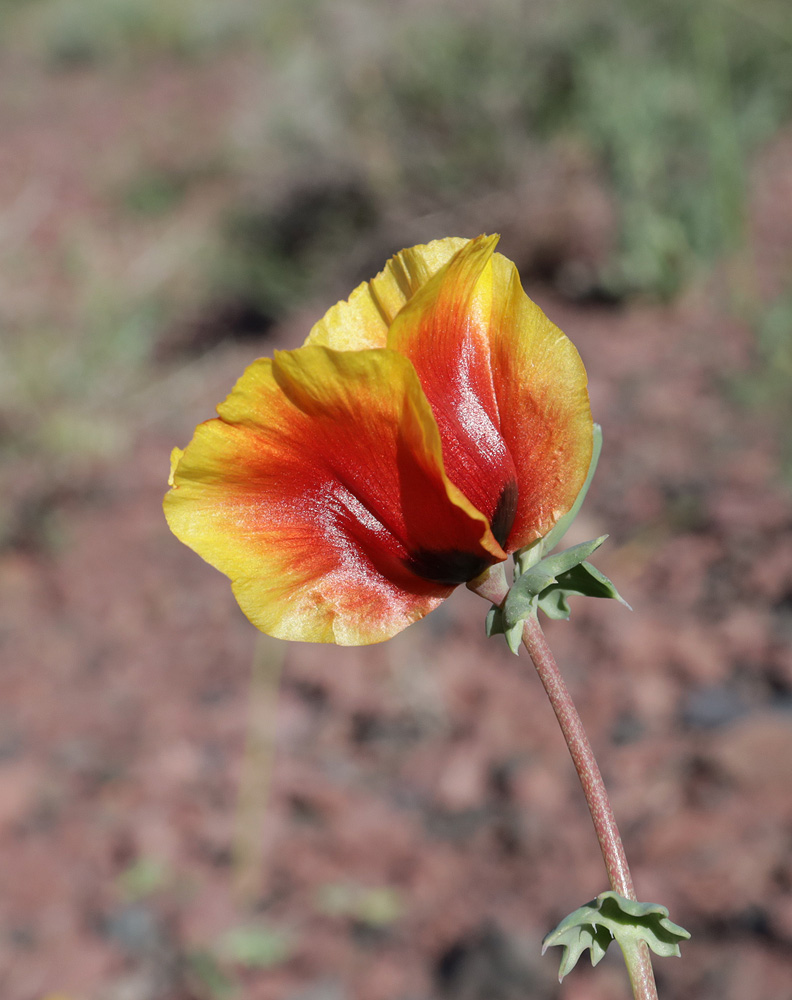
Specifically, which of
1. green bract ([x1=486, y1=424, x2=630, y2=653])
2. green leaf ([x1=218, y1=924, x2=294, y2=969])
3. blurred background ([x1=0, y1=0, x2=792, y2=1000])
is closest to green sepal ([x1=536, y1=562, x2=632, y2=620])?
green bract ([x1=486, y1=424, x2=630, y2=653])

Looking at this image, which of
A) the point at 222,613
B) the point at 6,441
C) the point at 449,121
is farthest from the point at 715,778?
the point at 449,121

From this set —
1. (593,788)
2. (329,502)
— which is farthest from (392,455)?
(593,788)

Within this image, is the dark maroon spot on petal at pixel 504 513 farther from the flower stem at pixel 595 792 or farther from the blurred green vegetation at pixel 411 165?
the blurred green vegetation at pixel 411 165

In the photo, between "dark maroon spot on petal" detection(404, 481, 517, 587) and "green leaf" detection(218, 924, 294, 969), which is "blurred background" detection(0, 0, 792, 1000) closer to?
"green leaf" detection(218, 924, 294, 969)

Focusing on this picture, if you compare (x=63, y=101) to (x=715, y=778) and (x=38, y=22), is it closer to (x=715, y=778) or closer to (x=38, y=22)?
(x=38, y=22)

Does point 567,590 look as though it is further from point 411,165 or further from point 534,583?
point 411,165
